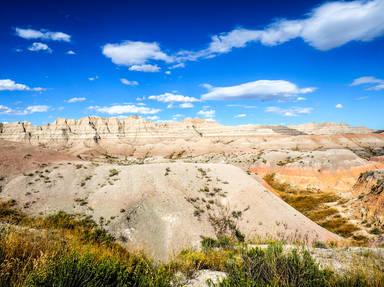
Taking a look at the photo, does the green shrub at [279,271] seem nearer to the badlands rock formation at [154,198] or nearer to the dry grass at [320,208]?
the badlands rock formation at [154,198]

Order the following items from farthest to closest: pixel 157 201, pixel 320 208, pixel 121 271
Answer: pixel 320 208 < pixel 157 201 < pixel 121 271

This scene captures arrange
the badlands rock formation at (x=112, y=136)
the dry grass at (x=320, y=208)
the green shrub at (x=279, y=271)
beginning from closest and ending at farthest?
the green shrub at (x=279, y=271) < the dry grass at (x=320, y=208) < the badlands rock formation at (x=112, y=136)

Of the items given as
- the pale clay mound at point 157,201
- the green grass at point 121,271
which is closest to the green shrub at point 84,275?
the green grass at point 121,271

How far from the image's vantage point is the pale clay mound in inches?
897

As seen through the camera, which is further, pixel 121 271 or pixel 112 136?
pixel 112 136

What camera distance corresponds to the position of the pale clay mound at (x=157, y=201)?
897 inches

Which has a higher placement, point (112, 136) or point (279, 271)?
point (112, 136)

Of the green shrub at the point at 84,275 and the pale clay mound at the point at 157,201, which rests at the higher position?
the green shrub at the point at 84,275

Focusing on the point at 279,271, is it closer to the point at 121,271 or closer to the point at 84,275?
the point at 121,271

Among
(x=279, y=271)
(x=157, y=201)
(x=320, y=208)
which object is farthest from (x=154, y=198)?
→ (x=320, y=208)

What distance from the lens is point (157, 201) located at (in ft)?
84.6

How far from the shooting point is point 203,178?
32.2 m

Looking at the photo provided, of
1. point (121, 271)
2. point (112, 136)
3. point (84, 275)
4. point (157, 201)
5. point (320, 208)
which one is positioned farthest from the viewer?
point (112, 136)

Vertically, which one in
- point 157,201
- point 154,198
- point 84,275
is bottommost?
point 157,201
